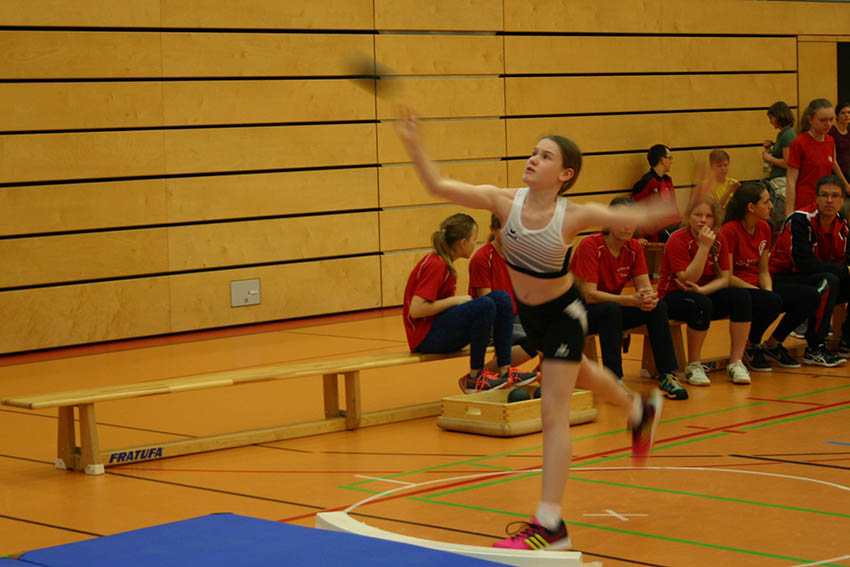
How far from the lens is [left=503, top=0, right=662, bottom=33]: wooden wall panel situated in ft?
38.4

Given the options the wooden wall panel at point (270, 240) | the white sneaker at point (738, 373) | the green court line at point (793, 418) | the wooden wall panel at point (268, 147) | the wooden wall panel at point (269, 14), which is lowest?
the green court line at point (793, 418)

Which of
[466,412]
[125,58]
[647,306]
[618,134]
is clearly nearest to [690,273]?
[647,306]

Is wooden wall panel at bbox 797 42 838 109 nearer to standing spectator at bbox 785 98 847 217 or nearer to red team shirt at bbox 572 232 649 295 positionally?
standing spectator at bbox 785 98 847 217

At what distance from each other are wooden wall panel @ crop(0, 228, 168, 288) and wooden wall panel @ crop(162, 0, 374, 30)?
5.63 feet

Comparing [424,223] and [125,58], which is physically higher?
[125,58]

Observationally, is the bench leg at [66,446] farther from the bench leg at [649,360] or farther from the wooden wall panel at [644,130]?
the wooden wall panel at [644,130]

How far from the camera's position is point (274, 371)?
6047 mm

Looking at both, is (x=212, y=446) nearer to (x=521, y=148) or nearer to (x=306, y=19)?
(x=306, y=19)

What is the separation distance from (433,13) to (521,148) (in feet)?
5.28

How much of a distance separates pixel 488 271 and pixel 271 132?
379 centimetres

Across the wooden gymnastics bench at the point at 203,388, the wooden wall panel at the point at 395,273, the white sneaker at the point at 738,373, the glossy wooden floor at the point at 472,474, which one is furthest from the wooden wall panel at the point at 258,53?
the white sneaker at the point at 738,373

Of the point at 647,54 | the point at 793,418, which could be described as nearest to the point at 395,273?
the point at 647,54

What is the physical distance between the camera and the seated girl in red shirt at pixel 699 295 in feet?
23.5

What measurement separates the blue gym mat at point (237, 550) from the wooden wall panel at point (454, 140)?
7245 millimetres
